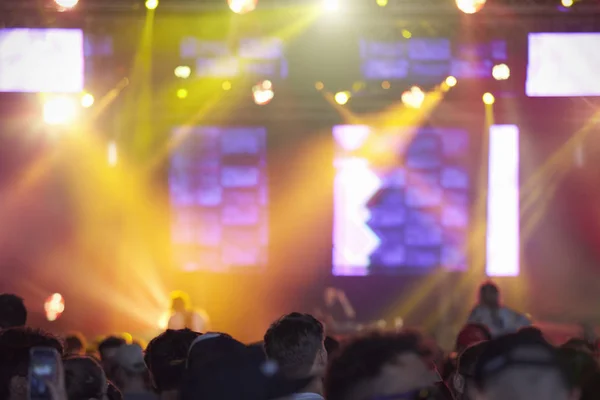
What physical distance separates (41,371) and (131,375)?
1973 millimetres

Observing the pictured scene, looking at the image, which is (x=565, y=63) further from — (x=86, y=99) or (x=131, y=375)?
(x=131, y=375)

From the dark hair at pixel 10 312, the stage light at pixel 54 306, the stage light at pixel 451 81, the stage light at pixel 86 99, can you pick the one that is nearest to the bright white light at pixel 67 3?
the stage light at pixel 86 99

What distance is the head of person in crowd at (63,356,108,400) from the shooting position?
2.94 m

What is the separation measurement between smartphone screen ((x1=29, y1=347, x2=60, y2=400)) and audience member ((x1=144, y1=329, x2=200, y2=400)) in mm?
845

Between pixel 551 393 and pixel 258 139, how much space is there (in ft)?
39.6

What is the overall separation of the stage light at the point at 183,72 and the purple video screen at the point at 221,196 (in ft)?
2.70

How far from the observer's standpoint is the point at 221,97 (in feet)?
44.9

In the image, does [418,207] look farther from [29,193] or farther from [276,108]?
[29,193]

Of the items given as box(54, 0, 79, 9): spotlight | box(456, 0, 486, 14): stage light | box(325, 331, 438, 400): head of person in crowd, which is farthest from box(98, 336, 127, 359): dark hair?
box(456, 0, 486, 14): stage light

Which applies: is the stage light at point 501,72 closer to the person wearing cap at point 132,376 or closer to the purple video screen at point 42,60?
the purple video screen at point 42,60

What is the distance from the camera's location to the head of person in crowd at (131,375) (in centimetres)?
435

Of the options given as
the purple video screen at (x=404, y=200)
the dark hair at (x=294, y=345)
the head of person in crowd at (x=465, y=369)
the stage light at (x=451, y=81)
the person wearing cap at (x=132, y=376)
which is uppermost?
the stage light at (x=451, y=81)

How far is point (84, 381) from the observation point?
9.71 ft

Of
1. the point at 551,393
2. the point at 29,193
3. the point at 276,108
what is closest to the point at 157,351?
the point at 551,393
